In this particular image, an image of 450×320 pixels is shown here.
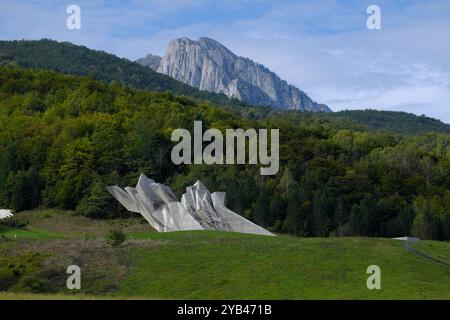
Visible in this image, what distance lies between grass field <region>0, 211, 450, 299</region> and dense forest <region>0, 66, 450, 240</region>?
928 inches

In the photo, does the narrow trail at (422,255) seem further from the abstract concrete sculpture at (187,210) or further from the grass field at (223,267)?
the abstract concrete sculpture at (187,210)

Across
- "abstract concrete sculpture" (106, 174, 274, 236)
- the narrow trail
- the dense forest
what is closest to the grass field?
the narrow trail

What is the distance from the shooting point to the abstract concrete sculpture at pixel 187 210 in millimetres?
44062

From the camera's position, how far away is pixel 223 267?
29.5m

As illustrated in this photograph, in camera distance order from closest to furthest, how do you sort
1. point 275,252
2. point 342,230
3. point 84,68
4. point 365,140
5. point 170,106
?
point 275,252
point 342,230
point 170,106
point 365,140
point 84,68

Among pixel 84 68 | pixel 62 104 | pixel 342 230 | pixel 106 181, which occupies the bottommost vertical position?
pixel 342 230

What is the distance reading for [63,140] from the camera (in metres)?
70.5

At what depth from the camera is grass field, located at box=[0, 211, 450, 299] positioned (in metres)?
25.6

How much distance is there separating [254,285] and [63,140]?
4825 cm

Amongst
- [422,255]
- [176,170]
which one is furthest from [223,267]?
[176,170]

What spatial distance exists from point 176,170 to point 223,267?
4281 centimetres

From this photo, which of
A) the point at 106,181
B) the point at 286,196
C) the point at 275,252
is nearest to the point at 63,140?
the point at 106,181

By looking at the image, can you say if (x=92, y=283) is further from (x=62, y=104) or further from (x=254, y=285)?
(x=62, y=104)

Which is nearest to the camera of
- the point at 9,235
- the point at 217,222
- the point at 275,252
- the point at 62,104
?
the point at 275,252
